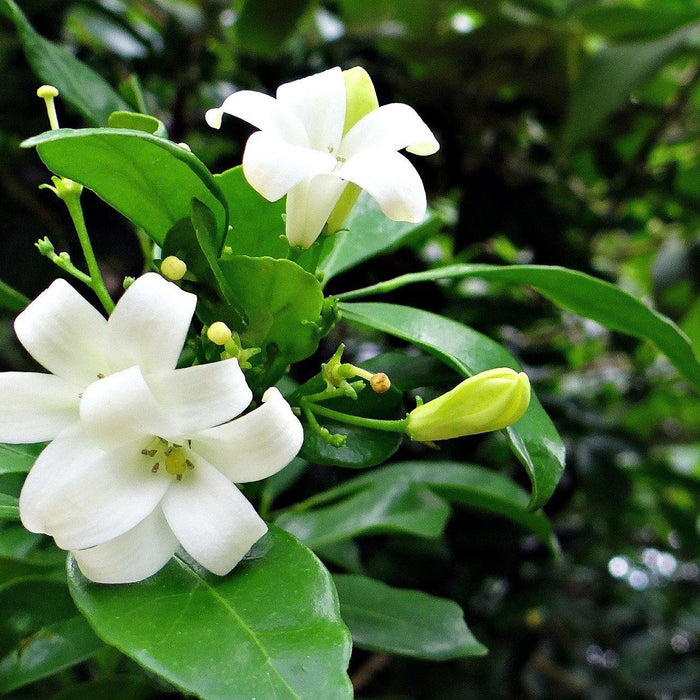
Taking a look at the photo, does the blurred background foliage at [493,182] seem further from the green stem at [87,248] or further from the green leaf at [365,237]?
the green stem at [87,248]

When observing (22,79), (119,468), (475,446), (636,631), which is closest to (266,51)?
(22,79)

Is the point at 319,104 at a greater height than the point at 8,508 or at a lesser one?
greater

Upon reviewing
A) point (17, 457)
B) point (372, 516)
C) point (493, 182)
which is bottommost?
point (372, 516)

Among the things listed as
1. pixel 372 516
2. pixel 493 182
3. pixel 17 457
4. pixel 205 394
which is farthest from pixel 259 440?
pixel 493 182

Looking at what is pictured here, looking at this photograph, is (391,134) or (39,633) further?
(39,633)

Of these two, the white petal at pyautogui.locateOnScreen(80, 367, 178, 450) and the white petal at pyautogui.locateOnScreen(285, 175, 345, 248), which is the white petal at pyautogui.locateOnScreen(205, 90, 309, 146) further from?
the white petal at pyautogui.locateOnScreen(80, 367, 178, 450)

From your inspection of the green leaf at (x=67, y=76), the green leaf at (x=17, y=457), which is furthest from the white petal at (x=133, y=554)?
the green leaf at (x=67, y=76)

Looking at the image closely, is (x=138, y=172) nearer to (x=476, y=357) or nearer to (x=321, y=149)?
(x=321, y=149)
